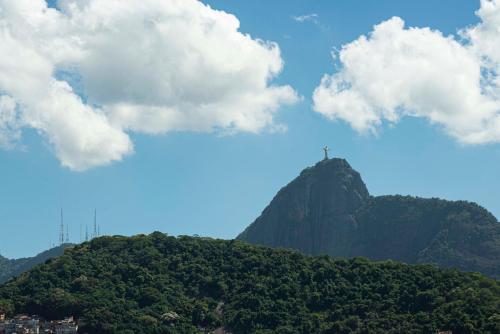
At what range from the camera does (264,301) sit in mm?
185625

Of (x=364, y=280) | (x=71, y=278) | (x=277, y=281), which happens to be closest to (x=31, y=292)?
(x=71, y=278)

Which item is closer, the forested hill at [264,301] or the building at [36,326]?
the building at [36,326]

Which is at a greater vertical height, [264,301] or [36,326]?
[264,301]

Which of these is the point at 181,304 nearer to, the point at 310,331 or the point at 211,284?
the point at 211,284

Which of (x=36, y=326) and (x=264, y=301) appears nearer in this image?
(x=36, y=326)

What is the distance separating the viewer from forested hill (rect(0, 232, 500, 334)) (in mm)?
164000

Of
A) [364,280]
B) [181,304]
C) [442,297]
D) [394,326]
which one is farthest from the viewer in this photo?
[364,280]

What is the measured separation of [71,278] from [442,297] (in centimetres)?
7987

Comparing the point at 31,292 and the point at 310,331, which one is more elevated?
Answer: the point at 31,292

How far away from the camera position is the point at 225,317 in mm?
180125

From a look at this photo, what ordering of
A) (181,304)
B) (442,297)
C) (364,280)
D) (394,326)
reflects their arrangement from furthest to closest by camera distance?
(364,280) < (181,304) < (442,297) < (394,326)

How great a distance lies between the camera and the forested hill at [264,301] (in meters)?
164

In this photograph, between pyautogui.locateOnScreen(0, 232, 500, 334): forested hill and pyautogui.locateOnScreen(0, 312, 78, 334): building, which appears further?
pyautogui.locateOnScreen(0, 232, 500, 334): forested hill

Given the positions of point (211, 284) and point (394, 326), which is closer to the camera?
point (394, 326)
